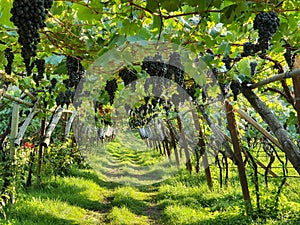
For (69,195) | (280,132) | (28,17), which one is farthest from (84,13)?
(69,195)

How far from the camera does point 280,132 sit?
11.9ft

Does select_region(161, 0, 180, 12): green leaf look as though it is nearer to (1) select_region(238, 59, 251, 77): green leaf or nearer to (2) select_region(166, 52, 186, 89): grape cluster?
(2) select_region(166, 52, 186, 89): grape cluster

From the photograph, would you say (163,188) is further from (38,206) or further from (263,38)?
(263,38)

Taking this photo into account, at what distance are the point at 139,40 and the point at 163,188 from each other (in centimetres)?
645

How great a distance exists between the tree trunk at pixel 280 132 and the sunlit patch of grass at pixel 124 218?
2.71m

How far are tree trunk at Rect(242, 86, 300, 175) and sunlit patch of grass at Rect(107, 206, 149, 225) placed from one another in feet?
8.89

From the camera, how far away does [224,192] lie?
706cm

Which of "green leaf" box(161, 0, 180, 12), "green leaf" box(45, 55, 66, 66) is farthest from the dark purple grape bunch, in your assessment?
"green leaf" box(161, 0, 180, 12)

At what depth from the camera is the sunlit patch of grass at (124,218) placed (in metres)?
5.52

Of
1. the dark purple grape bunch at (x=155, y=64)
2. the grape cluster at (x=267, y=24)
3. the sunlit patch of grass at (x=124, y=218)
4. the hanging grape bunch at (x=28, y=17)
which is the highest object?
the dark purple grape bunch at (x=155, y=64)

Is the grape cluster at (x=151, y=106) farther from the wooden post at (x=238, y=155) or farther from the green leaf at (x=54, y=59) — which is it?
the green leaf at (x=54, y=59)

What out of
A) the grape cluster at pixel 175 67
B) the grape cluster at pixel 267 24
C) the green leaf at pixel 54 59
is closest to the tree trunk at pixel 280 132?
the grape cluster at pixel 175 67

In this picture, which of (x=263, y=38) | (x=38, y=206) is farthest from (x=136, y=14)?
(x=38, y=206)

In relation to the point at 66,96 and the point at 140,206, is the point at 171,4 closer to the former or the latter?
the point at 66,96
